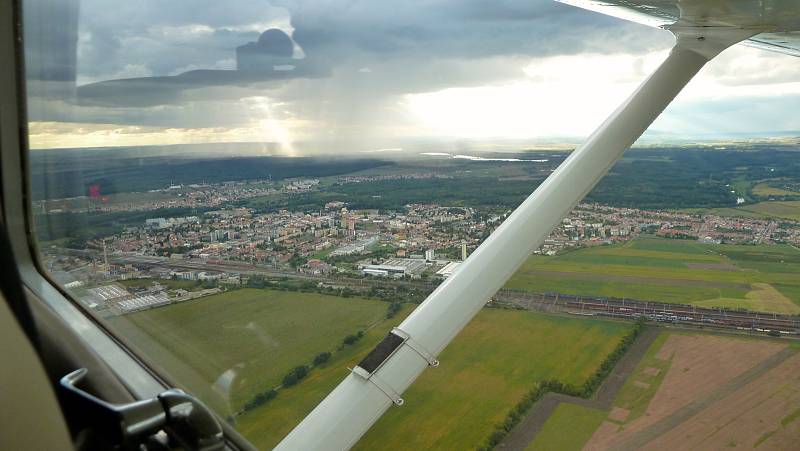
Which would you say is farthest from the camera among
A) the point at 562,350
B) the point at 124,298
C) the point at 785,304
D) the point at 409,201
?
the point at 785,304

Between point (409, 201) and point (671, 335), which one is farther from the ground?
point (409, 201)

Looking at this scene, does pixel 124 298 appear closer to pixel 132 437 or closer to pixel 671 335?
pixel 132 437

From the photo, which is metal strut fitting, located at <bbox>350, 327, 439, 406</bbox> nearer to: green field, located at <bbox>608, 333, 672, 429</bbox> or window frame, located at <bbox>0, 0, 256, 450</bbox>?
window frame, located at <bbox>0, 0, 256, 450</bbox>

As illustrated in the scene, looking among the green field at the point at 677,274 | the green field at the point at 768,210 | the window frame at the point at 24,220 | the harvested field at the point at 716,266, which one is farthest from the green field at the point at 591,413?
the window frame at the point at 24,220

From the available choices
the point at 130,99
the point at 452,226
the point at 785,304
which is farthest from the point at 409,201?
the point at 785,304

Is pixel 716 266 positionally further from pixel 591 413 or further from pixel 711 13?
pixel 711 13
